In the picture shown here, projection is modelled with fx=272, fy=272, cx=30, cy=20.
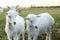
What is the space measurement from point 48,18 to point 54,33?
5.31ft

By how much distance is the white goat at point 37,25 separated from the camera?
10930 millimetres

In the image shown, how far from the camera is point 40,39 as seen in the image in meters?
13.4

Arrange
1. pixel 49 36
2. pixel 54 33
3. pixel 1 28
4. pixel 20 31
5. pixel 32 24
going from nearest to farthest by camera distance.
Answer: pixel 32 24 < pixel 20 31 < pixel 49 36 < pixel 54 33 < pixel 1 28

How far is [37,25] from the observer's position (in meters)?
11.4

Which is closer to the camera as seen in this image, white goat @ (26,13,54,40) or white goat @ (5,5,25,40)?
white goat @ (5,5,25,40)

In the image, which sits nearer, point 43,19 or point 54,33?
point 43,19

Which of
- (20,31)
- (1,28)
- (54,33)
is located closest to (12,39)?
(20,31)

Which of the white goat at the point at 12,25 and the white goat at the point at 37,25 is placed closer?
the white goat at the point at 12,25

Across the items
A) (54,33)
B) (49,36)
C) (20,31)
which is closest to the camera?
(20,31)

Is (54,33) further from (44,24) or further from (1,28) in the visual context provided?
(1,28)

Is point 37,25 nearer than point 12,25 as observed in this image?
No

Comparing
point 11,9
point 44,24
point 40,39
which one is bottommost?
point 40,39

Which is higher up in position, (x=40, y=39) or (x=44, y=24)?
(x=44, y=24)

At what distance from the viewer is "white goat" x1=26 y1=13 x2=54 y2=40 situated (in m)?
10.9
